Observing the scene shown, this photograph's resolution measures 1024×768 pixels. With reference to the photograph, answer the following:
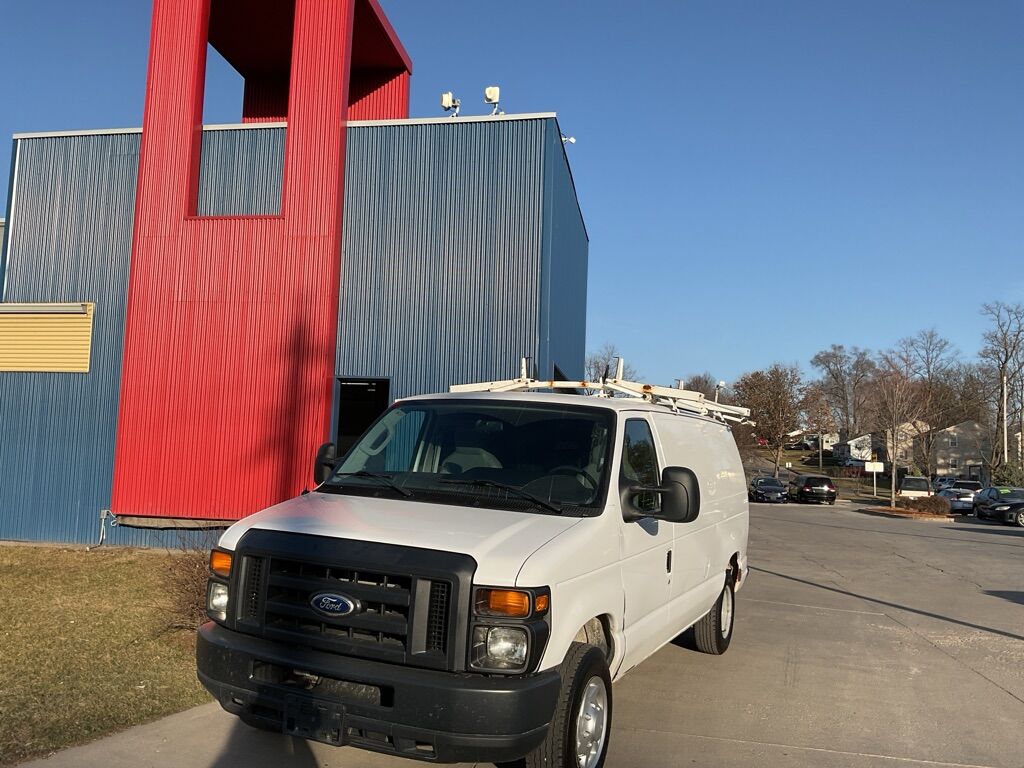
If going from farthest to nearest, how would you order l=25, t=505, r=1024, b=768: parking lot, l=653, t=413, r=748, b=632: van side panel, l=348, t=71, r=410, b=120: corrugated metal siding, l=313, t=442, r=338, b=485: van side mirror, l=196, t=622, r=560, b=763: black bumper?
l=348, t=71, r=410, b=120: corrugated metal siding
l=653, t=413, r=748, b=632: van side panel
l=313, t=442, r=338, b=485: van side mirror
l=25, t=505, r=1024, b=768: parking lot
l=196, t=622, r=560, b=763: black bumper

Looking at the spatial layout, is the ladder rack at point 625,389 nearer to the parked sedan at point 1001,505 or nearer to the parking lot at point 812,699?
the parking lot at point 812,699

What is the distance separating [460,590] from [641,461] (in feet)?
6.37

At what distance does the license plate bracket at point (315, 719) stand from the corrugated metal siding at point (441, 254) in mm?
9802

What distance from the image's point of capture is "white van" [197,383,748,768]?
3.41m

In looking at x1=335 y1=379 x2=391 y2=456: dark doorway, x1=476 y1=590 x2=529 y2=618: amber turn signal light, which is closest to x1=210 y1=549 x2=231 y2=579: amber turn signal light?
x1=476 y1=590 x2=529 y2=618: amber turn signal light

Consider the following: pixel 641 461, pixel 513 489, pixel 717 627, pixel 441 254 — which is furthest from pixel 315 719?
pixel 441 254

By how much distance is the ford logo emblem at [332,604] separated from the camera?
11.8 feet

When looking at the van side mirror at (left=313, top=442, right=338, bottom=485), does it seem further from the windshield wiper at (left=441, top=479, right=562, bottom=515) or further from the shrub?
the shrub

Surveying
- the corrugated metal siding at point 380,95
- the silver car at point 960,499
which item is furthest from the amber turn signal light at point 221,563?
the silver car at point 960,499

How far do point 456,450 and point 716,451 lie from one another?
3256 millimetres

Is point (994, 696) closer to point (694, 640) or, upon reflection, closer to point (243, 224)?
point (694, 640)

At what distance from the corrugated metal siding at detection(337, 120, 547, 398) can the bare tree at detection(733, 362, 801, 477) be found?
4953cm

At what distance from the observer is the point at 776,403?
2355 inches

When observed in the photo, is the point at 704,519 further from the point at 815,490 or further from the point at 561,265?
the point at 815,490
